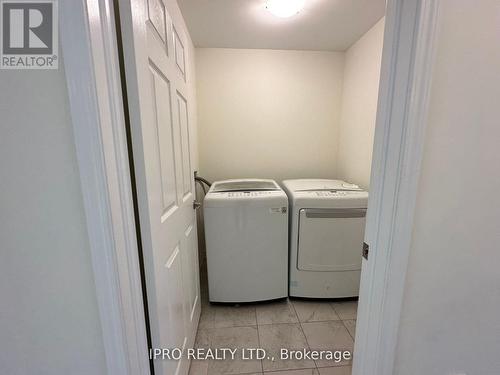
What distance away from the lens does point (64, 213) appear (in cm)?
55

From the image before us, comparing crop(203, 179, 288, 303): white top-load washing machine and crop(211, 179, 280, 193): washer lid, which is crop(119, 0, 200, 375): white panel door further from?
crop(211, 179, 280, 193): washer lid

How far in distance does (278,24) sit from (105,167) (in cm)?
177

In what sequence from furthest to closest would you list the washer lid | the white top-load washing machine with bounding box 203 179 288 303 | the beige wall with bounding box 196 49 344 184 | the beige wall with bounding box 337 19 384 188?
1. the beige wall with bounding box 196 49 344 184
2. the washer lid
3. the beige wall with bounding box 337 19 384 188
4. the white top-load washing machine with bounding box 203 179 288 303

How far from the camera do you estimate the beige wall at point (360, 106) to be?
67.6 inches

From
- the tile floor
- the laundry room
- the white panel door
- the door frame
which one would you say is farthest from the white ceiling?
the tile floor

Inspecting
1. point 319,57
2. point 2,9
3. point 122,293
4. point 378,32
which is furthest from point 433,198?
point 319,57

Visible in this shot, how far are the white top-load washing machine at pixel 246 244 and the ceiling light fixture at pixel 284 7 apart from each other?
4.11 ft

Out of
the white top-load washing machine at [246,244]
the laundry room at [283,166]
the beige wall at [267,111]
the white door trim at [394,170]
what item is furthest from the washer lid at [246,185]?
the white door trim at [394,170]

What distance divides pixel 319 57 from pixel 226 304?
252cm

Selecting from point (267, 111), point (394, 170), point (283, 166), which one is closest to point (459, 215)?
point (394, 170)

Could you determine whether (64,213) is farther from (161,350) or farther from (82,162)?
(161,350)

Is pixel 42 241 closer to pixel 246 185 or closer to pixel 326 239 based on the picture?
pixel 246 185

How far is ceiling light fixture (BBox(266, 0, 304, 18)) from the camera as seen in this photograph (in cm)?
135

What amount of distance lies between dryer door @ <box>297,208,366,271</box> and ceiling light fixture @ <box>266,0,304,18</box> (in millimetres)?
1385
